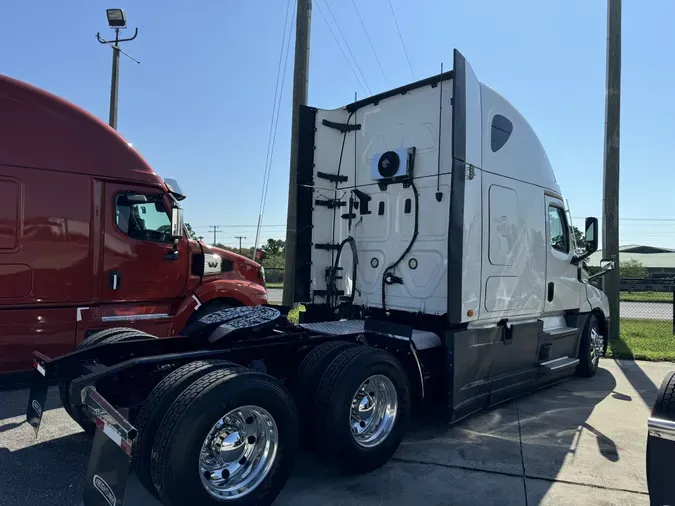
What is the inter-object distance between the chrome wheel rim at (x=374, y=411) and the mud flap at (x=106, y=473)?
170 centimetres

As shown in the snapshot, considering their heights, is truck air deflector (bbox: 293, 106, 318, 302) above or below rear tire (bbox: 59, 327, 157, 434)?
above

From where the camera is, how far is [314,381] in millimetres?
3750

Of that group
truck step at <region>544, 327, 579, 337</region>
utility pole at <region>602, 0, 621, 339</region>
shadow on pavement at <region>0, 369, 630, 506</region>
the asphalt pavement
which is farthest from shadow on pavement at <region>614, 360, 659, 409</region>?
utility pole at <region>602, 0, 621, 339</region>

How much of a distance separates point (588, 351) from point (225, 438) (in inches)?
230

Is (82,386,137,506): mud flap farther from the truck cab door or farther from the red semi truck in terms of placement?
the truck cab door

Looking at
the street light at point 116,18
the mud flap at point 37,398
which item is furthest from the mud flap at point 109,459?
the street light at point 116,18

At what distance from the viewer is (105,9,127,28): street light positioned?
1255cm

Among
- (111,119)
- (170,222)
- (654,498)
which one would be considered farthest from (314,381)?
(111,119)

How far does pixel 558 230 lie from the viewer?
6.44 m

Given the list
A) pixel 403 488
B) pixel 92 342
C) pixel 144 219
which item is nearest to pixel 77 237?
pixel 144 219

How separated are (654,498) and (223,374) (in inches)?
99.2

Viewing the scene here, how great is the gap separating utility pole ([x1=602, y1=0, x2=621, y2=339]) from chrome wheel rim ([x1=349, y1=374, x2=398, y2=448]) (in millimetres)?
7803

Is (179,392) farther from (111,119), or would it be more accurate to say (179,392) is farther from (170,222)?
(111,119)

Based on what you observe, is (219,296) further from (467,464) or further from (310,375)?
(467,464)
